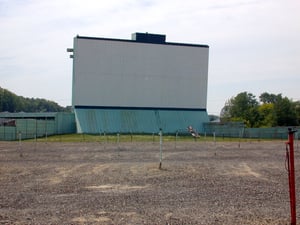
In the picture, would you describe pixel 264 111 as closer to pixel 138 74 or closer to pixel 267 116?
pixel 267 116

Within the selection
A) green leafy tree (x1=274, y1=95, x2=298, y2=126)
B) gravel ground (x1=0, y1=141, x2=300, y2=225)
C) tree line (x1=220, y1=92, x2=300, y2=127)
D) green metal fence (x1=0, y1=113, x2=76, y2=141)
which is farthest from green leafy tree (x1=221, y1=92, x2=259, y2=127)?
gravel ground (x1=0, y1=141, x2=300, y2=225)

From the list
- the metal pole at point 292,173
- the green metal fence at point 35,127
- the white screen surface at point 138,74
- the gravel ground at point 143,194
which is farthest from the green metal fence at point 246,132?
the metal pole at point 292,173

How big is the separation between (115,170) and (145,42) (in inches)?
2225

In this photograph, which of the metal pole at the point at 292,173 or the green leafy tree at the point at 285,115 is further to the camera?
the green leafy tree at the point at 285,115

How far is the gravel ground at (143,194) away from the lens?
36.0ft

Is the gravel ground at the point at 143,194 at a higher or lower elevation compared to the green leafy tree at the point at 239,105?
lower

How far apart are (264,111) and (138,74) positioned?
155ft

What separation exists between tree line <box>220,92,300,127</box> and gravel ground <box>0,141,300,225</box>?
7341 centimetres

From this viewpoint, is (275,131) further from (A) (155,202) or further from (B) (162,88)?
(A) (155,202)

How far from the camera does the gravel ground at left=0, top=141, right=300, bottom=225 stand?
36.0 feet

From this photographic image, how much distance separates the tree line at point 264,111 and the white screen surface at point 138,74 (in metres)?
23.8

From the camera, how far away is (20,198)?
44.8ft

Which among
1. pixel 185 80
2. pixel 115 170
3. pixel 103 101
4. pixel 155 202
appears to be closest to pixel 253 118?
pixel 185 80

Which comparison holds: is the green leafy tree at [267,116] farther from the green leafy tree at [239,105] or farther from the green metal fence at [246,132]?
the green metal fence at [246,132]
